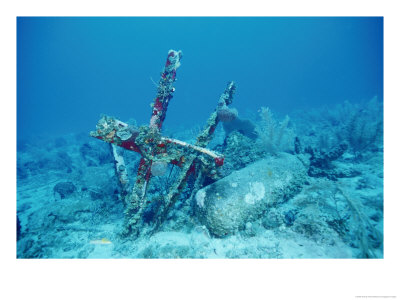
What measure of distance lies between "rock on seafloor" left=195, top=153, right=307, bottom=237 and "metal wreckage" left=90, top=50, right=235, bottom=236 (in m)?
0.38

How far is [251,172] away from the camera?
12.0 feet

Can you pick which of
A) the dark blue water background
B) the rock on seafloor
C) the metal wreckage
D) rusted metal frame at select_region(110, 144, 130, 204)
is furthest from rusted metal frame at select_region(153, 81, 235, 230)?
the dark blue water background

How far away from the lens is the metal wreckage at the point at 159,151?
3.21 metres

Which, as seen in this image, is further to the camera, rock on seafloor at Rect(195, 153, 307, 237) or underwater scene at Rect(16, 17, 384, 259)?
rock on seafloor at Rect(195, 153, 307, 237)

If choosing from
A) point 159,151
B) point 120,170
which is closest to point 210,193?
point 159,151

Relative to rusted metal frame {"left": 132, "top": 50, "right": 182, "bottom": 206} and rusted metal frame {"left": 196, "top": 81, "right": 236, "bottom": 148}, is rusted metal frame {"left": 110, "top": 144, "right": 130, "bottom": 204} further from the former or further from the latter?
rusted metal frame {"left": 196, "top": 81, "right": 236, "bottom": 148}

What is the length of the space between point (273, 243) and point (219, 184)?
1323 millimetres

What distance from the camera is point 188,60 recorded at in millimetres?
133125

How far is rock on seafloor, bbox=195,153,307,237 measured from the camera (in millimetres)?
3154

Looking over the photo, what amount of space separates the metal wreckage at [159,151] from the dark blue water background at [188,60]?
97.2 metres

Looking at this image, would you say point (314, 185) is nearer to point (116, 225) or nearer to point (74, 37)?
point (116, 225)

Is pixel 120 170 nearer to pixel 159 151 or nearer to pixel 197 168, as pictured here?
pixel 159 151

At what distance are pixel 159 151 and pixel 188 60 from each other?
479 feet
